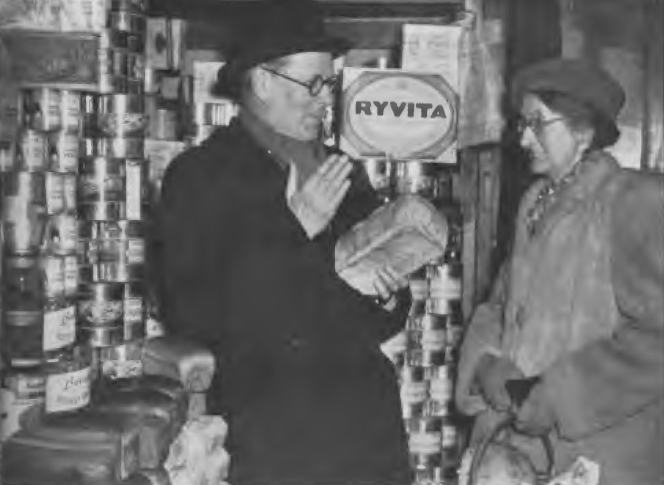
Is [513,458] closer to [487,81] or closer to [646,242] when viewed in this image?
[646,242]

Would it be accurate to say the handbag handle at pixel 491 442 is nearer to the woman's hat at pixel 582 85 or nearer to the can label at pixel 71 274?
the woman's hat at pixel 582 85

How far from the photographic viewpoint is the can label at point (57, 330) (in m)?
2.42

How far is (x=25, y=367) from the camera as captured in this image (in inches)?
94.4

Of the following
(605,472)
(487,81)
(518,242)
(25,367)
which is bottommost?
(605,472)

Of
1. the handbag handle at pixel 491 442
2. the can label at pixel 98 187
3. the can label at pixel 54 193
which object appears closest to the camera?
the handbag handle at pixel 491 442

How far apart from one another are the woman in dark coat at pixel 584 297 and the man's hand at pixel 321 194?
1.33 feet

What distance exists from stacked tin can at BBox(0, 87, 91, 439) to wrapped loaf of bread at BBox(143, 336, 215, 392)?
188 millimetres

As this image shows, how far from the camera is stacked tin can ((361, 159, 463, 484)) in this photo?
130 inches

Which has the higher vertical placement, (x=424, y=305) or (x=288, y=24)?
(x=288, y=24)

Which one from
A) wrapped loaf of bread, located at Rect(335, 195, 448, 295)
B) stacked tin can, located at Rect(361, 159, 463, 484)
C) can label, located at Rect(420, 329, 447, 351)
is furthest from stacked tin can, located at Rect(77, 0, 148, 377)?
can label, located at Rect(420, 329, 447, 351)

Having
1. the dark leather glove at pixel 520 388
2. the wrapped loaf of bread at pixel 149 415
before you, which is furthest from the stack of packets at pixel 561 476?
the wrapped loaf of bread at pixel 149 415

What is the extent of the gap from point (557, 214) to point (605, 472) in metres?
0.54

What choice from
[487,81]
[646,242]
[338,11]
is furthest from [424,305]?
[646,242]

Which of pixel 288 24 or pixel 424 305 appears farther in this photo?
pixel 424 305
